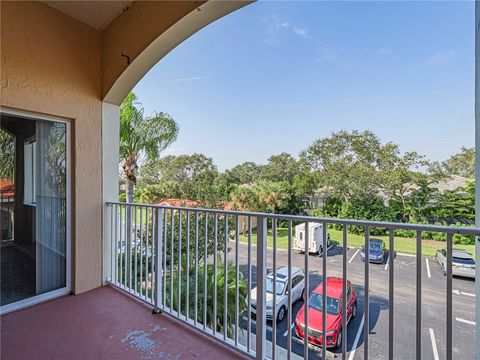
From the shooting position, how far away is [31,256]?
101 inches

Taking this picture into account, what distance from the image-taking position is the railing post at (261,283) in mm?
1643

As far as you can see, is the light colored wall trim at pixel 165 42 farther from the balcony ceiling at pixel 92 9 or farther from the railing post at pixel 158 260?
the railing post at pixel 158 260

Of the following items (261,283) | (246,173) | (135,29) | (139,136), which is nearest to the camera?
(261,283)

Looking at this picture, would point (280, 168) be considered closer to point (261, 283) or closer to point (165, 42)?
point (165, 42)

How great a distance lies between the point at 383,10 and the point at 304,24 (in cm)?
402

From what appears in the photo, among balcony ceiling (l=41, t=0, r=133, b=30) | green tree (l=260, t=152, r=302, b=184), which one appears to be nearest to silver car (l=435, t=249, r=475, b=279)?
balcony ceiling (l=41, t=0, r=133, b=30)

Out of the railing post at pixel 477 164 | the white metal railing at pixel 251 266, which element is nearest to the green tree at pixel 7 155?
the white metal railing at pixel 251 266

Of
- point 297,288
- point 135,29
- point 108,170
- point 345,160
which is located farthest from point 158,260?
point 345,160

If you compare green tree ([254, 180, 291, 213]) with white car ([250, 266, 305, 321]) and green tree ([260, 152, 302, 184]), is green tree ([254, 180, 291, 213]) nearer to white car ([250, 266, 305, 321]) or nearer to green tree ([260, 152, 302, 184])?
green tree ([260, 152, 302, 184])

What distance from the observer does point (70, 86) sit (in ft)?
8.86

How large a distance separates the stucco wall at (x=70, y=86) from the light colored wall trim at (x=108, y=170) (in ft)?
0.18

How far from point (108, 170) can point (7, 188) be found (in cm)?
89

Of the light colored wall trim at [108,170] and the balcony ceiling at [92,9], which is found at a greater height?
the balcony ceiling at [92,9]

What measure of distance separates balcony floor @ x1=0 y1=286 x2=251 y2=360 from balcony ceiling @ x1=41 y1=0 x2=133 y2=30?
293cm
